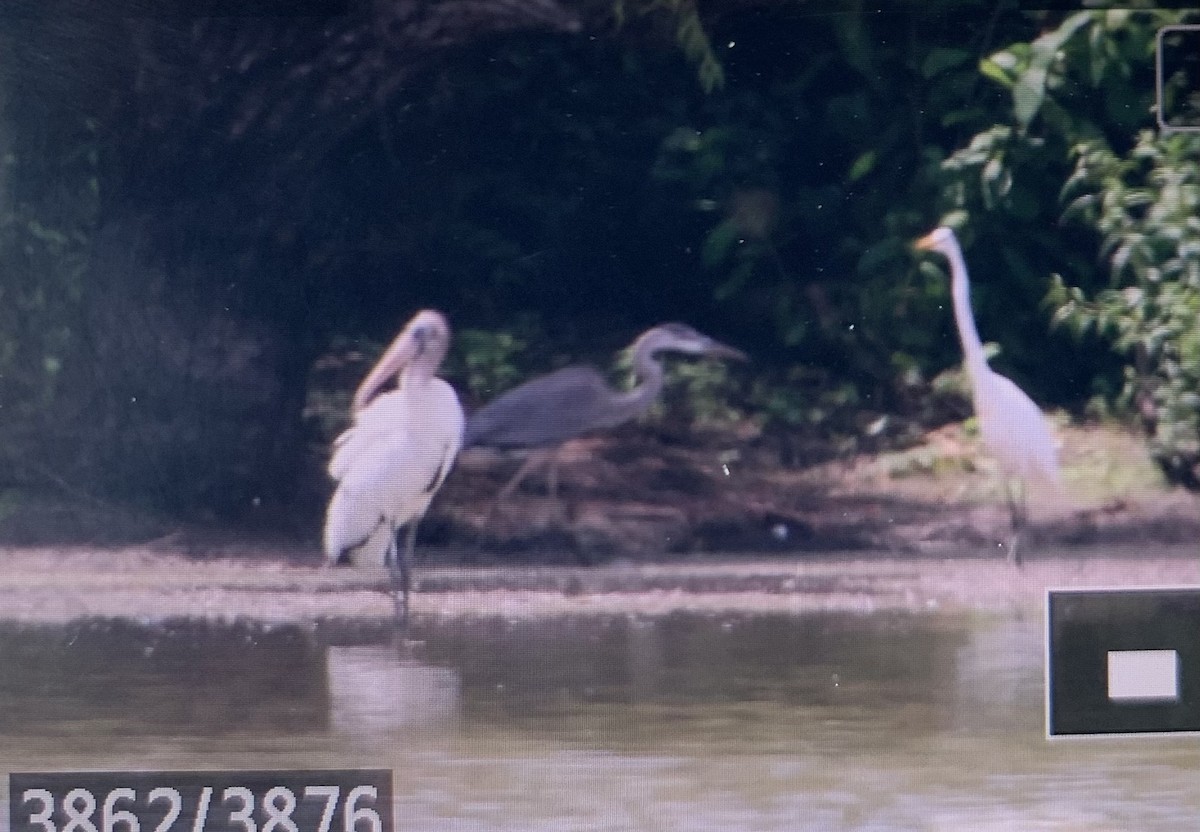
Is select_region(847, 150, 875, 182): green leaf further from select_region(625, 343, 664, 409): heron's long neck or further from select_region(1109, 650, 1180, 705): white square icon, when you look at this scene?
select_region(1109, 650, 1180, 705): white square icon

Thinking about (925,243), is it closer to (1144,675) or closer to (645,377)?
(645,377)

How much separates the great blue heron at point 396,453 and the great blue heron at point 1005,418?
760 mm

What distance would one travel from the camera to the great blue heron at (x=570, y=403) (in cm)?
283

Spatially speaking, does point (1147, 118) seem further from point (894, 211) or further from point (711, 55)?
point (711, 55)

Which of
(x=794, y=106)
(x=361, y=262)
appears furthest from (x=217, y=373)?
(x=794, y=106)

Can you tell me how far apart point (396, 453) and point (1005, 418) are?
916mm

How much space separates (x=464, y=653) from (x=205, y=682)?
0.39 metres

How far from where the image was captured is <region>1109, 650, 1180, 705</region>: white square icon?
9.59ft

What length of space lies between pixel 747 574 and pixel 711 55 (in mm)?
778

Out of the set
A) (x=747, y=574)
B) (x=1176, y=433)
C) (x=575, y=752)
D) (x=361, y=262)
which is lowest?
(x=575, y=752)

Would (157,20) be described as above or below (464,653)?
above

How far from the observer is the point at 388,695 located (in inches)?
112

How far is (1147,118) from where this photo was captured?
2.88 m
